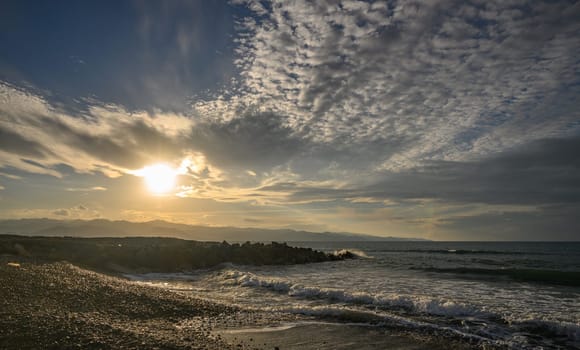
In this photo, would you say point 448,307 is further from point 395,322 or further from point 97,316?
point 97,316

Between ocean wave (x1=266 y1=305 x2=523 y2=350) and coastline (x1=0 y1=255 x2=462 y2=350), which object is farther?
ocean wave (x1=266 y1=305 x2=523 y2=350)

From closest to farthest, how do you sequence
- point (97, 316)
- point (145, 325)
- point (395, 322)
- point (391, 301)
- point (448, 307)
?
point (145, 325), point (97, 316), point (395, 322), point (448, 307), point (391, 301)

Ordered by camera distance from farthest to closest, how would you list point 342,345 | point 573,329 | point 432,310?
point 432,310 → point 573,329 → point 342,345

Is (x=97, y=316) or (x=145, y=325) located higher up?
(x=97, y=316)

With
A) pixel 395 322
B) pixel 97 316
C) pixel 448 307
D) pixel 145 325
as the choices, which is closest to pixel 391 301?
pixel 448 307

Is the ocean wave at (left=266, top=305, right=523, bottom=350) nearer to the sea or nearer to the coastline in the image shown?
the sea

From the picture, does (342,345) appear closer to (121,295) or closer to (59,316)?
(59,316)

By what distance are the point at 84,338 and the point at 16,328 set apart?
5.31ft

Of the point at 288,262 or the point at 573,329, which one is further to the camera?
the point at 288,262

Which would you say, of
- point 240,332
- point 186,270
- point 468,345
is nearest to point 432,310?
point 468,345

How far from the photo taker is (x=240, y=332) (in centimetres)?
872

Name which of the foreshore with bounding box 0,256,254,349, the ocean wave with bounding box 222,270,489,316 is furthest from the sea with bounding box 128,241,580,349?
the foreshore with bounding box 0,256,254,349

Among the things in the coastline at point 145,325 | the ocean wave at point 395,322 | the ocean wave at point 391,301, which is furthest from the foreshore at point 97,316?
the ocean wave at point 391,301

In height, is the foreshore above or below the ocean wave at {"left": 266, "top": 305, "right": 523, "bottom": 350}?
above
